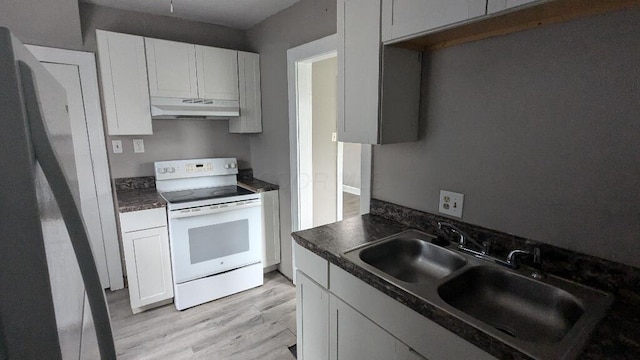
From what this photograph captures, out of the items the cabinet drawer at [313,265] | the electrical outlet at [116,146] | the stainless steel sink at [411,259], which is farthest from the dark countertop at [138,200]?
the stainless steel sink at [411,259]

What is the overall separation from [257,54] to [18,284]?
2904 mm

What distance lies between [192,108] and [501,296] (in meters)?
2.55

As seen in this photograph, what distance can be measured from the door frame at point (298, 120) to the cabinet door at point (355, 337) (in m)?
→ 0.74

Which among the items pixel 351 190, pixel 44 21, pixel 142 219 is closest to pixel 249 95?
pixel 142 219

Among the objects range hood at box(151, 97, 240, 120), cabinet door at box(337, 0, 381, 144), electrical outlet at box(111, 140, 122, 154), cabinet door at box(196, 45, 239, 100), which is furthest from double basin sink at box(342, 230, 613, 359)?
electrical outlet at box(111, 140, 122, 154)

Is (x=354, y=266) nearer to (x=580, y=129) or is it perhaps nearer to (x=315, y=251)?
(x=315, y=251)

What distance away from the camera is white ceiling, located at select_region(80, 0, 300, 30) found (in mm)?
2441

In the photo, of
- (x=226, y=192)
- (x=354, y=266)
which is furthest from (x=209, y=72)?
(x=354, y=266)

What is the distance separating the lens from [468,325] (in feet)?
2.90

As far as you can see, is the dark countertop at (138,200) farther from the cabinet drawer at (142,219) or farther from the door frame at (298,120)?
the door frame at (298,120)

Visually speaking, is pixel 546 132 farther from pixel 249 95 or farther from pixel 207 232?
pixel 249 95

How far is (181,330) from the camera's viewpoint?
2244mm

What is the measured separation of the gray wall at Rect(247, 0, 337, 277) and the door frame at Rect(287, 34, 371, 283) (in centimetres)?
7

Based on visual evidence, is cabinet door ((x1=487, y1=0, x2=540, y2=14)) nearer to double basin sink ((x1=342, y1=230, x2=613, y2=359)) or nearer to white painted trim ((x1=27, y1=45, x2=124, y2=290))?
double basin sink ((x1=342, y1=230, x2=613, y2=359))
